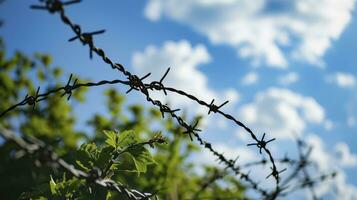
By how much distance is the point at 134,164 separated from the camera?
2186 mm

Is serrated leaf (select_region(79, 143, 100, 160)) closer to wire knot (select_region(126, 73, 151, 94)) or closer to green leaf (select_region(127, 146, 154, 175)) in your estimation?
green leaf (select_region(127, 146, 154, 175))

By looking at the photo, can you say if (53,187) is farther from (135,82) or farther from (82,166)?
(135,82)

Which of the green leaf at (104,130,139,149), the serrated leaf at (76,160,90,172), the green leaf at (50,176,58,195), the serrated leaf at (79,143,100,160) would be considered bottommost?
the green leaf at (50,176,58,195)

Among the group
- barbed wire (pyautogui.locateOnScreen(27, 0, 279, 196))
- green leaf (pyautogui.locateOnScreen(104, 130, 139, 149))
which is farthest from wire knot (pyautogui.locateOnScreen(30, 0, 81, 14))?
green leaf (pyautogui.locateOnScreen(104, 130, 139, 149))

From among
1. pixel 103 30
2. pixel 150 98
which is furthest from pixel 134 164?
pixel 103 30

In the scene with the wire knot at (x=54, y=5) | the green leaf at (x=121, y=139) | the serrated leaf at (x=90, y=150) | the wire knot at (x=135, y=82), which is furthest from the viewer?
the serrated leaf at (x=90, y=150)

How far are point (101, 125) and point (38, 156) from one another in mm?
9662

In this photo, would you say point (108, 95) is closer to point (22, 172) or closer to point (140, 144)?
point (22, 172)

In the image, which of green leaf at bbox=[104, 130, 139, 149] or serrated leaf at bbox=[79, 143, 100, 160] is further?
serrated leaf at bbox=[79, 143, 100, 160]

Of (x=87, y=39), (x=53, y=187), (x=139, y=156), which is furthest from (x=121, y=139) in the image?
(x=87, y=39)

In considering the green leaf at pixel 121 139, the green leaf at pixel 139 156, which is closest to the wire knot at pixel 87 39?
the green leaf at pixel 121 139

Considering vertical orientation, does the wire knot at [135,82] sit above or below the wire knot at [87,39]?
above

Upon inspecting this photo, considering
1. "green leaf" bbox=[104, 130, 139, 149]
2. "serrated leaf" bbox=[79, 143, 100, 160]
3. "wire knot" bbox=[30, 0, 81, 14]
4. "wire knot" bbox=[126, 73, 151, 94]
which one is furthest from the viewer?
"serrated leaf" bbox=[79, 143, 100, 160]

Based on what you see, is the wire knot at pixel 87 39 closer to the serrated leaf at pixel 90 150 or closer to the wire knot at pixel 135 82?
the wire knot at pixel 135 82
